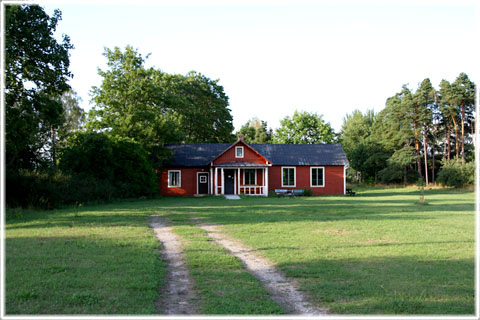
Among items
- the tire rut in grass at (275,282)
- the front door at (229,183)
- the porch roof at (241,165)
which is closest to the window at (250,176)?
the front door at (229,183)

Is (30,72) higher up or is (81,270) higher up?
(30,72)

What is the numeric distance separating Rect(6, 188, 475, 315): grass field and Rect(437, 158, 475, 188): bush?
106 feet

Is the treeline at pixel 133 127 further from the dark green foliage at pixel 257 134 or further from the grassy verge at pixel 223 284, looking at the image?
the grassy verge at pixel 223 284

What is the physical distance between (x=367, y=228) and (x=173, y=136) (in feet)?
81.4

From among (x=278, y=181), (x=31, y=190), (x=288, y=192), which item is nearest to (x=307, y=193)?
(x=288, y=192)

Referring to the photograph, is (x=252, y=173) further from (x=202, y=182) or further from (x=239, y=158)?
(x=202, y=182)

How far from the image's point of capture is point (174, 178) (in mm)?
37219

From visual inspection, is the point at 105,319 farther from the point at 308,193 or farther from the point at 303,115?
the point at 303,115

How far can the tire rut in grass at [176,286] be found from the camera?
573cm

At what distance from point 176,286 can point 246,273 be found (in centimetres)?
140

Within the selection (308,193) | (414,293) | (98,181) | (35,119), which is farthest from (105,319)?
(308,193)

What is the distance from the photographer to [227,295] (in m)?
6.25

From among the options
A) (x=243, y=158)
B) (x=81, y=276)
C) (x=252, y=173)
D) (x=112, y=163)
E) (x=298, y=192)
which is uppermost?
(x=243, y=158)

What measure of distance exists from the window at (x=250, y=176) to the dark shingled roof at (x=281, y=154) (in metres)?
2.08
